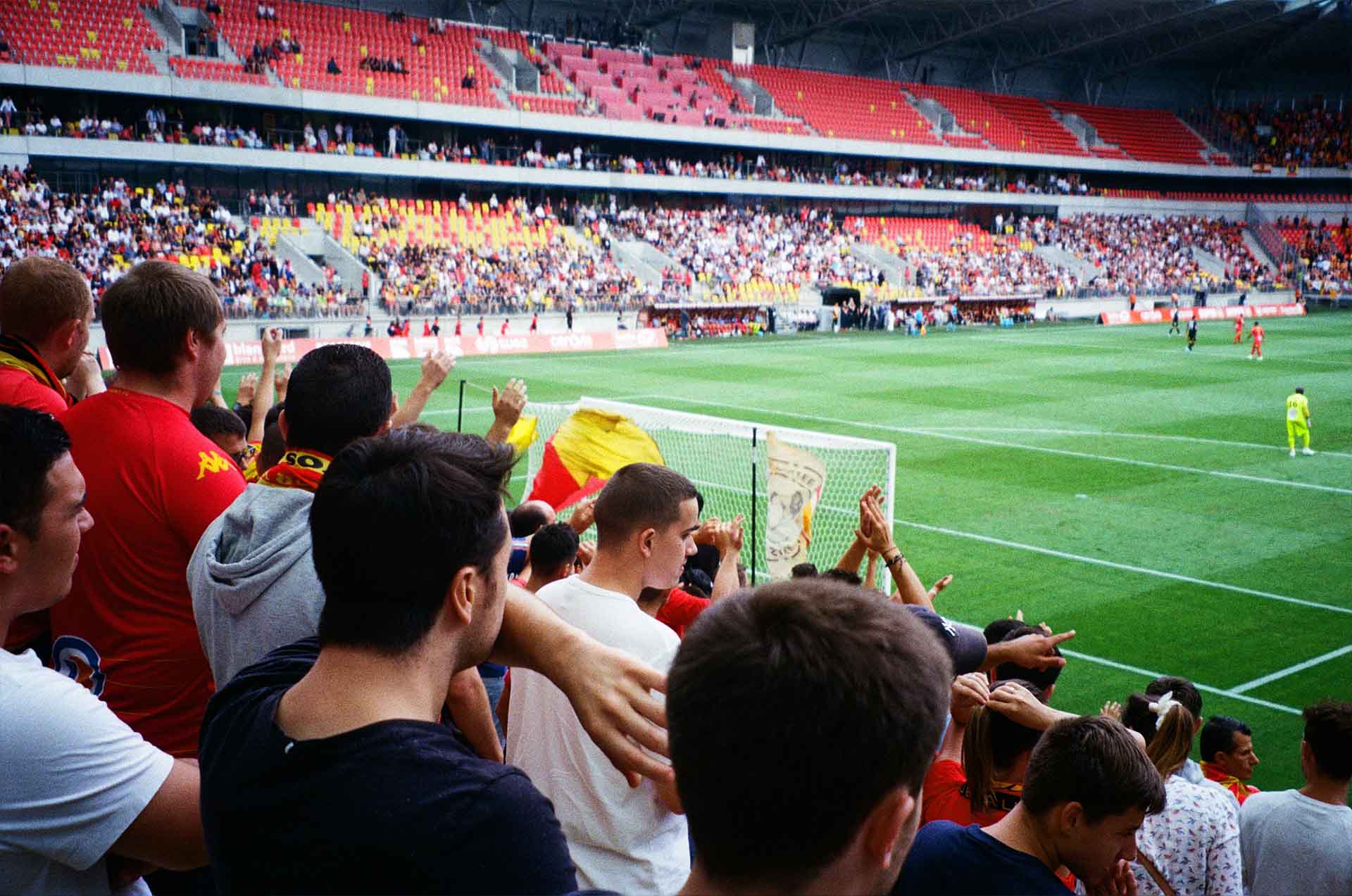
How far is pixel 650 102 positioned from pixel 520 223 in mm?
Answer: 11501

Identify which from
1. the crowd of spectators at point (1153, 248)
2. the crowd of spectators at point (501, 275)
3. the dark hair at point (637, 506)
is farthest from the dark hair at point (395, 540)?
the crowd of spectators at point (1153, 248)

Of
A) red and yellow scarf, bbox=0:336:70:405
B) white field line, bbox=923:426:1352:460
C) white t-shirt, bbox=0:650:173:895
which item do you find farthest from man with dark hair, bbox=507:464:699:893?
white field line, bbox=923:426:1352:460

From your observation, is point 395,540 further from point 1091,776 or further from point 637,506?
point 637,506

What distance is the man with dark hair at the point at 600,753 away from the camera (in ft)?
11.1

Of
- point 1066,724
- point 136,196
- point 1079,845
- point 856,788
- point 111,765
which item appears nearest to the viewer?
point 856,788

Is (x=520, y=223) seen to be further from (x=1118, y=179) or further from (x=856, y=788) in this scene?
(x=856, y=788)

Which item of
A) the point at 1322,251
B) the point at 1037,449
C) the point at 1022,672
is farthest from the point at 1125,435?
the point at 1322,251

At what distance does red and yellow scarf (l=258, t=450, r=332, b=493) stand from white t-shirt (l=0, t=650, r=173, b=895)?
92cm

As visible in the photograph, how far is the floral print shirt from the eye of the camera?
4.50 m

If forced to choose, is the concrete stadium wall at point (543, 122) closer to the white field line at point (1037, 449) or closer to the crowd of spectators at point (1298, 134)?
the crowd of spectators at point (1298, 134)

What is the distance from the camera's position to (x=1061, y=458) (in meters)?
21.4

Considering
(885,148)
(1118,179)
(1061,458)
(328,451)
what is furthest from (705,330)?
(328,451)

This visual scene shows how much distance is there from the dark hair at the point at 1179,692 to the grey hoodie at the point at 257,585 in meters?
4.62

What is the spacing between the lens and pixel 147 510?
3.47 meters
